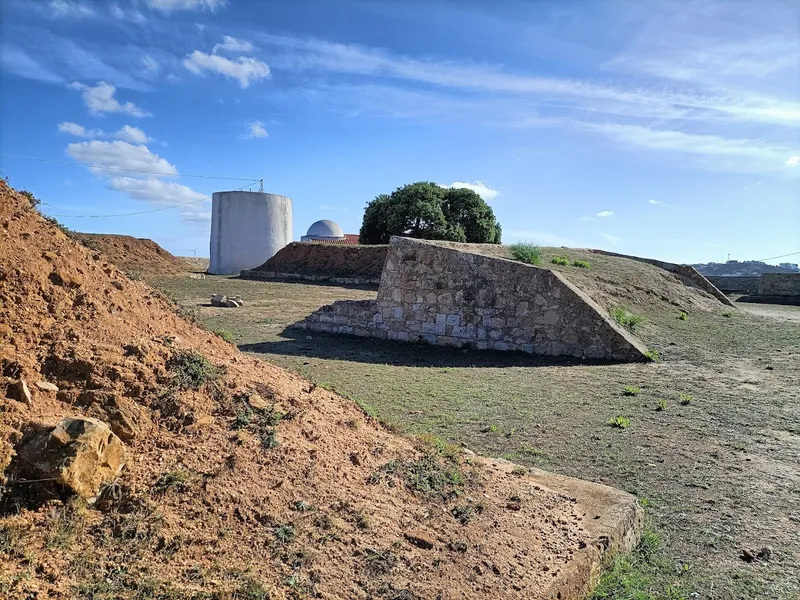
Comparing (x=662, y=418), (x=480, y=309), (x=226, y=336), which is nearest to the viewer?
(x=662, y=418)

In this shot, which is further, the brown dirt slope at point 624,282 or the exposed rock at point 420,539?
the brown dirt slope at point 624,282

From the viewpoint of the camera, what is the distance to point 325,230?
148ft

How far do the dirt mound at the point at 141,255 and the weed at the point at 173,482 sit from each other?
79.8ft

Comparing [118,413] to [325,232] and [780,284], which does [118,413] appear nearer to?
[780,284]

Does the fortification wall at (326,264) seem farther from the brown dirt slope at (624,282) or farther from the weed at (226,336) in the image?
the weed at (226,336)

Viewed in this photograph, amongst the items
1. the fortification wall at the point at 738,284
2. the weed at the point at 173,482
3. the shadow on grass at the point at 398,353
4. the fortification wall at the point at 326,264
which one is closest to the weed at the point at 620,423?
the shadow on grass at the point at 398,353

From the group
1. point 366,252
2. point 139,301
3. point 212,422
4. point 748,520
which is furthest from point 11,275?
point 366,252

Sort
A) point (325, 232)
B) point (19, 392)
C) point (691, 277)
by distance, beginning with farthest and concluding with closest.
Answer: point (325, 232) < point (691, 277) < point (19, 392)

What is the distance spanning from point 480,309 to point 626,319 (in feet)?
8.61

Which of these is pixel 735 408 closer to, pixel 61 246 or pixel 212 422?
pixel 212 422

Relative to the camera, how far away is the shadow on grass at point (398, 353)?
8852 millimetres

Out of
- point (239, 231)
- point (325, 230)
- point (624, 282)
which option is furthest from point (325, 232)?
point (624, 282)

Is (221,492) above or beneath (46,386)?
beneath

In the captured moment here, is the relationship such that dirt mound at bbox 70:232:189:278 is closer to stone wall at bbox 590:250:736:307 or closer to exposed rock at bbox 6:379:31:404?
stone wall at bbox 590:250:736:307
